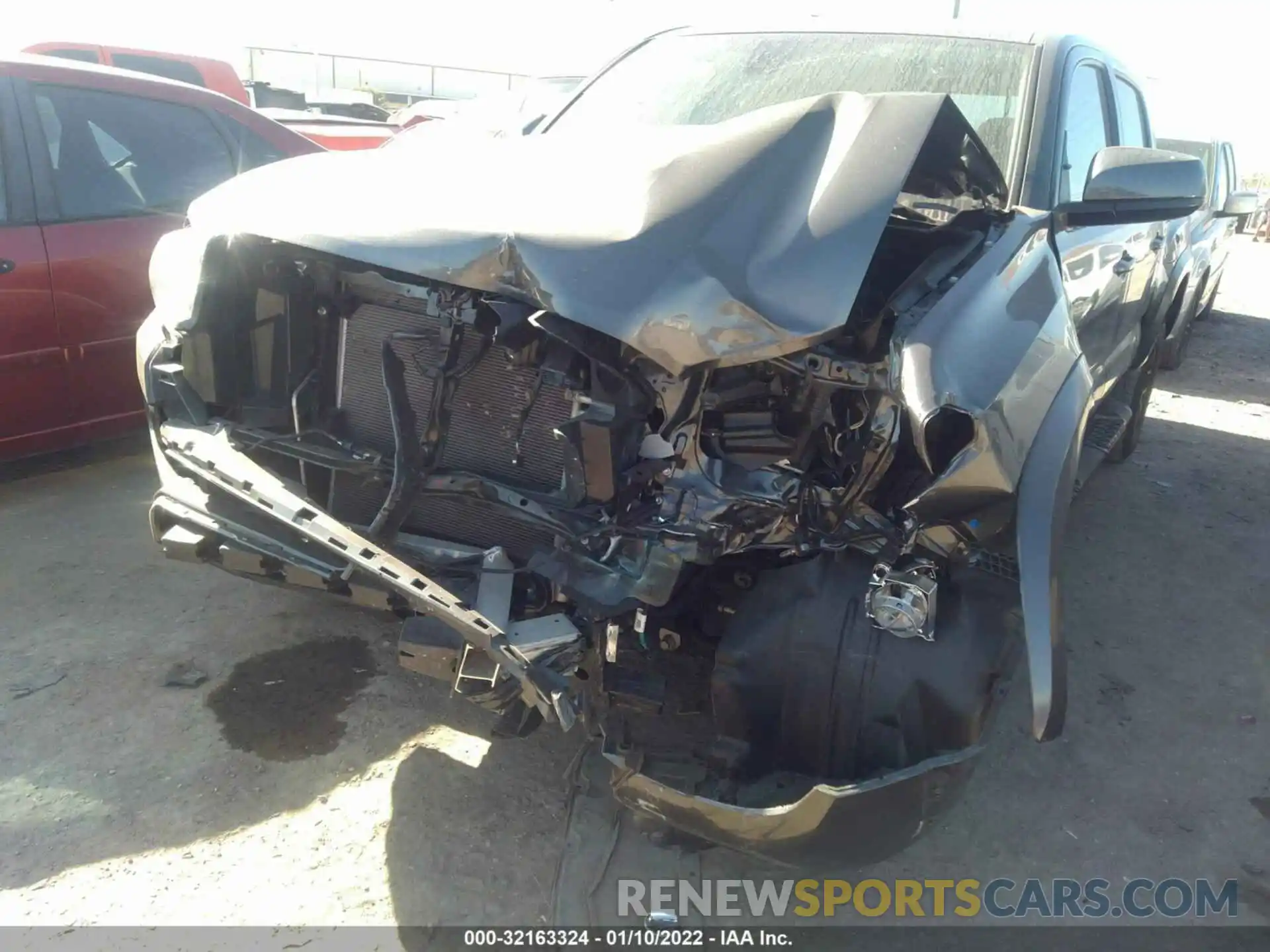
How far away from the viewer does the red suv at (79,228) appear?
3.66m

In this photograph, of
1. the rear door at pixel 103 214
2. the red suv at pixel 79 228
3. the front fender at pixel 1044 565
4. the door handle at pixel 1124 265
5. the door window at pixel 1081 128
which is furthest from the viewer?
the rear door at pixel 103 214

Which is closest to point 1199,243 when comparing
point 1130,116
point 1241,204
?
point 1241,204

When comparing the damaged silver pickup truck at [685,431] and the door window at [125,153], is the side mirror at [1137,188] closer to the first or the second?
the damaged silver pickup truck at [685,431]

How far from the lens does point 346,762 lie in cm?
260

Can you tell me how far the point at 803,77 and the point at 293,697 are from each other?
251 centimetres

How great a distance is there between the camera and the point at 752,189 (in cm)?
198

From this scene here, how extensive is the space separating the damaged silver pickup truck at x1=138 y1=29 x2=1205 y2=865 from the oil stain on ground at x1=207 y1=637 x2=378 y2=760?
62 cm

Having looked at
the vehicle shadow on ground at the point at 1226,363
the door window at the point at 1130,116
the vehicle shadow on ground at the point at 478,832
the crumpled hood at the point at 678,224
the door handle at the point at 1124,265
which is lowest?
the vehicle shadow on ground at the point at 1226,363

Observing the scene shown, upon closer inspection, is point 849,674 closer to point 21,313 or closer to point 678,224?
point 678,224

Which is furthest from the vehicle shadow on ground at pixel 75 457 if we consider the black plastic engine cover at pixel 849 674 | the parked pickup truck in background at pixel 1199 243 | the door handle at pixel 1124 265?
the parked pickup truck in background at pixel 1199 243

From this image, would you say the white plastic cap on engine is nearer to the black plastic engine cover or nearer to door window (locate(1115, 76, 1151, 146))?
the black plastic engine cover

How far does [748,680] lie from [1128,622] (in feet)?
7.34

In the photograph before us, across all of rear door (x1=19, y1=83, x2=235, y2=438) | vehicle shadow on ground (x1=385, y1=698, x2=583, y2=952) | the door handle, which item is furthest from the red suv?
the door handle

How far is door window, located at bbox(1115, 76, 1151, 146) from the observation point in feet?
12.5
